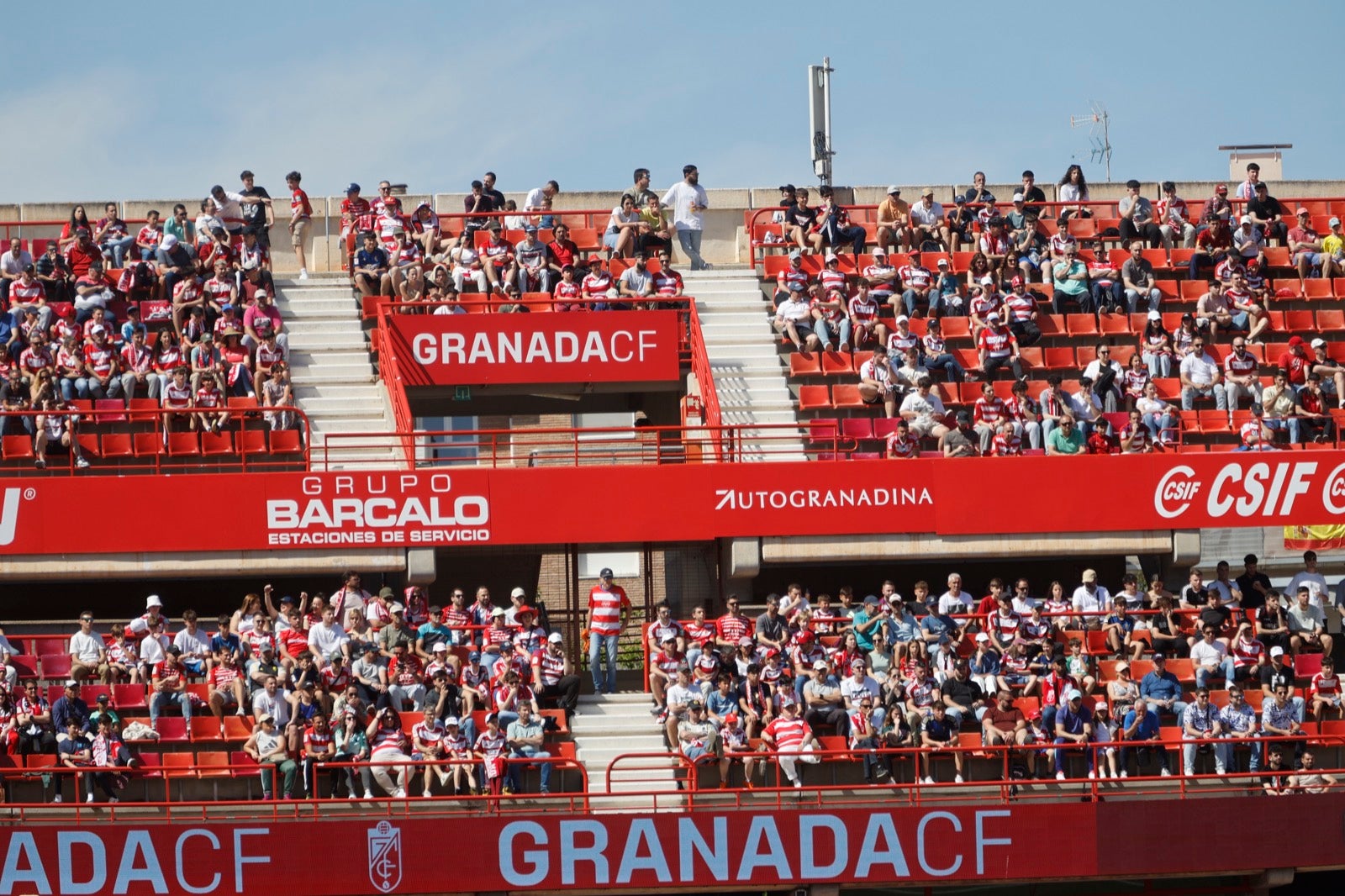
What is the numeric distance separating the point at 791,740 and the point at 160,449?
25.8 ft

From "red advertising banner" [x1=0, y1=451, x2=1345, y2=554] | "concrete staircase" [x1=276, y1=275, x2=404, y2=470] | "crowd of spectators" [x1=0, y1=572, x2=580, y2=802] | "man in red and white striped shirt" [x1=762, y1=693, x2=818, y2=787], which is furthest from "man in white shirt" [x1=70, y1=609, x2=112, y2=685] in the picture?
"man in red and white striped shirt" [x1=762, y1=693, x2=818, y2=787]

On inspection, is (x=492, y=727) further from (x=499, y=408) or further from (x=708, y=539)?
(x=499, y=408)

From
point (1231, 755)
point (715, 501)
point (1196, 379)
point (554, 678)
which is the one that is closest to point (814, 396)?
point (715, 501)

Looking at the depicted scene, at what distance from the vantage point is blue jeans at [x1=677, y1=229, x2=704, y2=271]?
30.7 meters

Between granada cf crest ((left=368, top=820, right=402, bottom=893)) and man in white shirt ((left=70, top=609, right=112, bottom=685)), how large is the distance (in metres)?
3.52

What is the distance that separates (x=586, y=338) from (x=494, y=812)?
7.75m

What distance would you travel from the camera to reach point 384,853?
2123cm

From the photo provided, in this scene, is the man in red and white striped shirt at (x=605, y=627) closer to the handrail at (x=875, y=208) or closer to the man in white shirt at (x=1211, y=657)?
the man in white shirt at (x=1211, y=657)

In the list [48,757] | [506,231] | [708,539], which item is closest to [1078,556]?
[708,539]

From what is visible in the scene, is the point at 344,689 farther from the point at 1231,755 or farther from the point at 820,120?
the point at 820,120

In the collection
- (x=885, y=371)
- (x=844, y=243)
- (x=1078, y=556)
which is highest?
(x=844, y=243)

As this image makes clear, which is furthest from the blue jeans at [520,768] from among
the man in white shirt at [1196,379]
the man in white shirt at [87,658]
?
the man in white shirt at [1196,379]

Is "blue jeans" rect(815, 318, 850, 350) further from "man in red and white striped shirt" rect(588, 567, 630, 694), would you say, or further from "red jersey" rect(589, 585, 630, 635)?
"red jersey" rect(589, 585, 630, 635)

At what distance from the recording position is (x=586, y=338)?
2759cm
